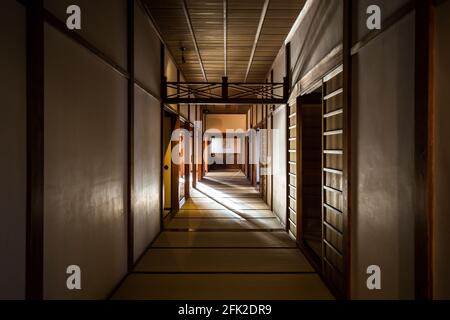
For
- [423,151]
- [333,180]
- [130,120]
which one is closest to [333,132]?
[333,180]

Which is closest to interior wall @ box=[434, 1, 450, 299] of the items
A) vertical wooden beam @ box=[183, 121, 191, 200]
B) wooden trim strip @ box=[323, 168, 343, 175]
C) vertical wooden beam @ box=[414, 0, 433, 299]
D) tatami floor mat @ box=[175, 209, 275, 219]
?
vertical wooden beam @ box=[414, 0, 433, 299]

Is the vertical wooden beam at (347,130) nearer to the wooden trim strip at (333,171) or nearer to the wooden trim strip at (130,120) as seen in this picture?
the wooden trim strip at (333,171)

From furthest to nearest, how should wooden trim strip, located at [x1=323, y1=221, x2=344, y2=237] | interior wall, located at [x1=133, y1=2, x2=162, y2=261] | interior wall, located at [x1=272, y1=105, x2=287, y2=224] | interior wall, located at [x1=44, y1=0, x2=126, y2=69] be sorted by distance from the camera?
interior wall, located at [x1=272, y1=105, x2=287, y2=224], interior wall, located at [x1=133, y1=2, x2=162, y2=261], wooden trim strip, located at [x1=323, y1=221, x2=344, y2=237], interior wall, located at [x1=44, y1=0, x2=126, y2=69]

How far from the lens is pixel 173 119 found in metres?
8.06

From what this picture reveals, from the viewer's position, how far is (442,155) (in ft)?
5.93

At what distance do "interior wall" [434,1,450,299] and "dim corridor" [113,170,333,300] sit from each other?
6.68 feet

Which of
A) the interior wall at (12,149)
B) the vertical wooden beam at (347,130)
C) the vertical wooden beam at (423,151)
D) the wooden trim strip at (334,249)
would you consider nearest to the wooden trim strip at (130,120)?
the interior wall at (12,149)

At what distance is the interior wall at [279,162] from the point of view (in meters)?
6.80

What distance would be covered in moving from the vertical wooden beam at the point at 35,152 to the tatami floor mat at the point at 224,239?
3.63 metres

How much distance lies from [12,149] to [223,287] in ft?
8.90

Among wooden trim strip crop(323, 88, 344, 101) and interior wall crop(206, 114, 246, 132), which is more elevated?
interior wall crop(206, 114, 246, 132)

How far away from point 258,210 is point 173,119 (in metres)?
3.01

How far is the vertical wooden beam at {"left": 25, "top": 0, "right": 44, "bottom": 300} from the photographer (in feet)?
6.63

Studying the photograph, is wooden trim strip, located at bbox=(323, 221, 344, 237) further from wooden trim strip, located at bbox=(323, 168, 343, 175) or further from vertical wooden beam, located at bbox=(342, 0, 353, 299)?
wooden trim strip, located at bbox=(323, 168, 343, 175)
